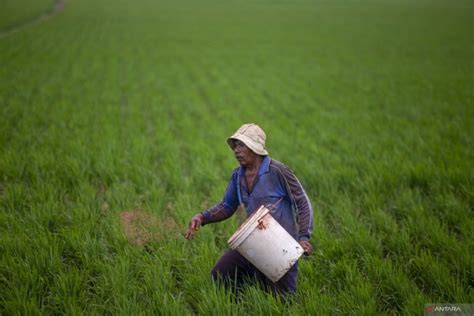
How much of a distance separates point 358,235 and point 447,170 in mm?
1811

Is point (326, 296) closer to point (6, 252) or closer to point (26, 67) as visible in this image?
point (6, 252)

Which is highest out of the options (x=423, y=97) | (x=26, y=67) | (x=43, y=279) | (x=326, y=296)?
(x=26, y=67)

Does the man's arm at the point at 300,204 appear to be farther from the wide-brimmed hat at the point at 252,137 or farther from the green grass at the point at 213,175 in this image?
the green grass at the point at 213,175

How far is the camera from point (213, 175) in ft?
14.6

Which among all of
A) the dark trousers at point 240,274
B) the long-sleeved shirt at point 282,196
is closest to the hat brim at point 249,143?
the long-sleeved shirt at point 282,196

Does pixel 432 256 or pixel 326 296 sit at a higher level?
pixel 326 296

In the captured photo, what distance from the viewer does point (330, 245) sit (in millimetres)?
2918

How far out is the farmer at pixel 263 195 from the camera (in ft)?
6.91

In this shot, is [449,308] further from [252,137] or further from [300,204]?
[252,137]

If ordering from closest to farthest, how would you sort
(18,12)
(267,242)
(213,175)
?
(267,242), (213,175), (18,12)

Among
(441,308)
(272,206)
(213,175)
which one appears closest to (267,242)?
(272,206)

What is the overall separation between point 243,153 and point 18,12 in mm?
31272

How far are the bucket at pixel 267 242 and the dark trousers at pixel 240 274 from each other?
0.24 metres

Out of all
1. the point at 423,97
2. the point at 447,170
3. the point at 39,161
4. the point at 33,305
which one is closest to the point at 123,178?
the point at 39,161
